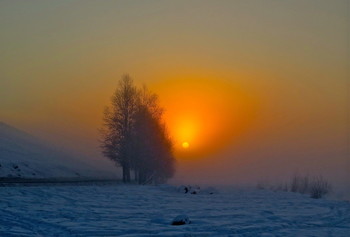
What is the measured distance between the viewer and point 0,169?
37.1 m

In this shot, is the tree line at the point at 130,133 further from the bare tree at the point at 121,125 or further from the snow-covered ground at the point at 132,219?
the snow-covered ground at the point at 132,219

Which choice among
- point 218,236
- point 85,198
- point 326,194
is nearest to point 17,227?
point 218,236

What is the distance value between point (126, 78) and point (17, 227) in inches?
1291

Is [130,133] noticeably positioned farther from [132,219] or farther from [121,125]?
[132,219]

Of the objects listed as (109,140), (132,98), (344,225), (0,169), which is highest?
(132,98)

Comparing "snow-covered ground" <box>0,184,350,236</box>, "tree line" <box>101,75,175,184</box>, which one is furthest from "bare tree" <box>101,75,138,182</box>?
"snow-covered ground" <box>0,184,350,236</box>

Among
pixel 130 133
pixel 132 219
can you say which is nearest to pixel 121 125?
pixel 130 133

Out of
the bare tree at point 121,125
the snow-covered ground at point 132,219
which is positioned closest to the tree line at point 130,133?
the bare tree at point 121,125

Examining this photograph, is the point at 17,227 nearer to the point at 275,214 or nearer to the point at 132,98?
the point at 275,214

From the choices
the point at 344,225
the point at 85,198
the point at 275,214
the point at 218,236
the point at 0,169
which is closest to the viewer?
the point at 218,236

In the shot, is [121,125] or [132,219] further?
[121,125]

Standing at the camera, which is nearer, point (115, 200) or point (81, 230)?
point (81, 230)

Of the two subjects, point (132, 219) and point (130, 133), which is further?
point (130, 133)

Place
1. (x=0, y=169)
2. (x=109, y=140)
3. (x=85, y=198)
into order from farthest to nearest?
1. (x=109, y=140)
2. (x=0, y=169)
3. (x=85, y=198)
